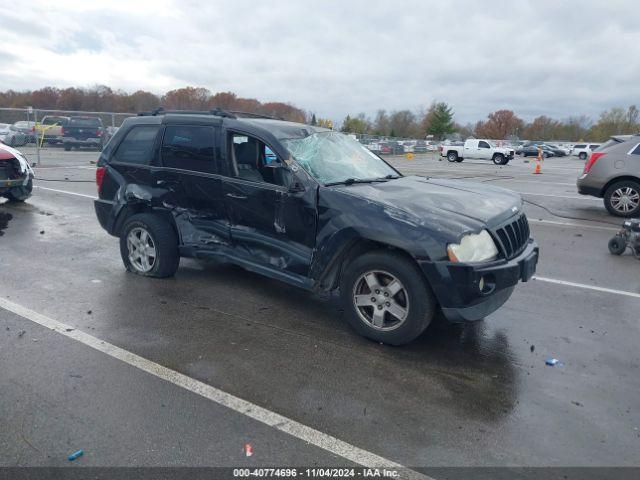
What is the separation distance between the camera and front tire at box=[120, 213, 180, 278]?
5.69 meters

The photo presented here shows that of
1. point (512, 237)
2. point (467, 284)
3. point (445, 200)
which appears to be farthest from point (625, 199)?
point (467, 284)

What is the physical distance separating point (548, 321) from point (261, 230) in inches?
114

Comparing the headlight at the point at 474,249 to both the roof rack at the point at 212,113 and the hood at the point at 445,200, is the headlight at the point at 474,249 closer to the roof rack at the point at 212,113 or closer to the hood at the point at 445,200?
the hood at the point at 445,200

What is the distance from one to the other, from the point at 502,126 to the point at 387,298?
380 ft

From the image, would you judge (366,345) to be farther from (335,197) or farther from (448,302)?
(335,197)

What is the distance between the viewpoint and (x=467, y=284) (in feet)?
12.8

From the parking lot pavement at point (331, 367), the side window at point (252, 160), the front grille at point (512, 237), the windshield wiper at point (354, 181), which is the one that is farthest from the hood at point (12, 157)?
the front grille at point (512, 237)

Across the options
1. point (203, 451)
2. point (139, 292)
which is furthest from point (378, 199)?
point (139, 292)

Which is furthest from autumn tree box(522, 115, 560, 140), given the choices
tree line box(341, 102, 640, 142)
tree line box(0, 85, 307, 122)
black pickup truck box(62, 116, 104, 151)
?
black pickup truck box(62, 116, 104, 151)

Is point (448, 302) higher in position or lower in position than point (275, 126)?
lower

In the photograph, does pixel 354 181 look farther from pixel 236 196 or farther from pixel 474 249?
pixel 474 249

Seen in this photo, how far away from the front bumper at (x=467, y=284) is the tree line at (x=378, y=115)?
21540 mm

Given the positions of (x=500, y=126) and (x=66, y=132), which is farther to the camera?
(x=500, y=126)

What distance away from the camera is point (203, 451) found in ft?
9.58
